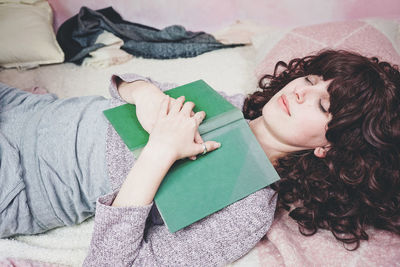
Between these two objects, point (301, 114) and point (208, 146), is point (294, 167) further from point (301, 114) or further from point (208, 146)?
point (208, 146)

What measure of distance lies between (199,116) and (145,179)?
0.19 metres

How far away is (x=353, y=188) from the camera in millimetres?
838

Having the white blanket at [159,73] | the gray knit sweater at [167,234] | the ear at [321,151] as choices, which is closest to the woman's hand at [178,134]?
the gray knit sweater at [167,234]

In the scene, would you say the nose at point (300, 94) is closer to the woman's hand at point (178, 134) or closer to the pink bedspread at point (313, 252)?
the woman's hand at point (178, 134)

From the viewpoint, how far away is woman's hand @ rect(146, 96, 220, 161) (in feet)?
2.35

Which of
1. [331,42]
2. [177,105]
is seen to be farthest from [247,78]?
[177,105]

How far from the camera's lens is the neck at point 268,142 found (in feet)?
2.88

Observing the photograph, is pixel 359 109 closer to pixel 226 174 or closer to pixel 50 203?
pixel 226 174

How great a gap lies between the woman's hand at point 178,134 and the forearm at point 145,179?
2 cm

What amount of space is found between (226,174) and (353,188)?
0.35m

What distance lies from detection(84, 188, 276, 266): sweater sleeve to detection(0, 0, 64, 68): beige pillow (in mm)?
934

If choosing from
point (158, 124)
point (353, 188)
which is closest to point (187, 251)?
point (158, 124)

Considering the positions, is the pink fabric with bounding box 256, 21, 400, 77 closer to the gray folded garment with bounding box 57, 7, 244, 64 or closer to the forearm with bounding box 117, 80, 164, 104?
the gray folded garment with bounding box 57, 7, 244, 64

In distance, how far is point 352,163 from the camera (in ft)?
2.68
